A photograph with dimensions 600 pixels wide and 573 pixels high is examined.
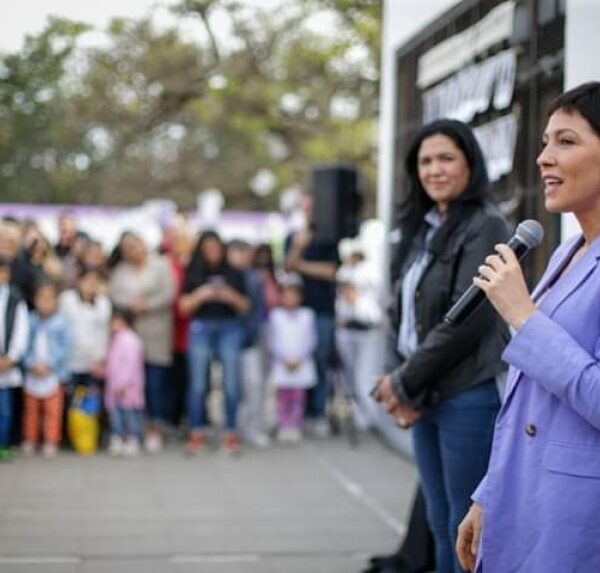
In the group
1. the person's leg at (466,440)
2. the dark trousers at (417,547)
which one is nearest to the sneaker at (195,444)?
the dark trousers at (417,547)

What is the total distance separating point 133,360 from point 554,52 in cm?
474

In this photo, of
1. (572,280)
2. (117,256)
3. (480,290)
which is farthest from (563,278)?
(117,256)

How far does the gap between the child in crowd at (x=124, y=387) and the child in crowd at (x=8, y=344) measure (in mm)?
743

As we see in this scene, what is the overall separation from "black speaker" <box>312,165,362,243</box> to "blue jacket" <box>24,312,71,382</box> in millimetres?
2624

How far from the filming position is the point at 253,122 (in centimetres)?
2225

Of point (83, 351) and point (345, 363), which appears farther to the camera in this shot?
point (345, 363)

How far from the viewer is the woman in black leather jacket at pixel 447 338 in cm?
464

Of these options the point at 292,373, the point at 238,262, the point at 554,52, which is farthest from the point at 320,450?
the point at 554,52

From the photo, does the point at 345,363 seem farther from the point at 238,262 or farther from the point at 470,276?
the point at 470,276

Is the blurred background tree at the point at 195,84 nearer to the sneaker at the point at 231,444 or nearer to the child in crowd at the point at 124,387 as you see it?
the child in crowd at the point at 124,387

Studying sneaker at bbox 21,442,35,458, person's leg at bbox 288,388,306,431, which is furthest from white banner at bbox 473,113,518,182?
sneaker at bbox 21,442,35,458

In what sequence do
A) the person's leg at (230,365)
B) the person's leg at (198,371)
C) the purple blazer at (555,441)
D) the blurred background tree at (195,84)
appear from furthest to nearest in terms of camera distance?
the person's leg at (230,365) → the person's leg at (198,371) → the blurred background tree at (195,84) → the purple blazer at (555,441)

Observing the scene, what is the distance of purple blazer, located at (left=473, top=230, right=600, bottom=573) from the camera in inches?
120

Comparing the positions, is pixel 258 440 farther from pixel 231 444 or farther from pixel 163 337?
pixel 163 337
